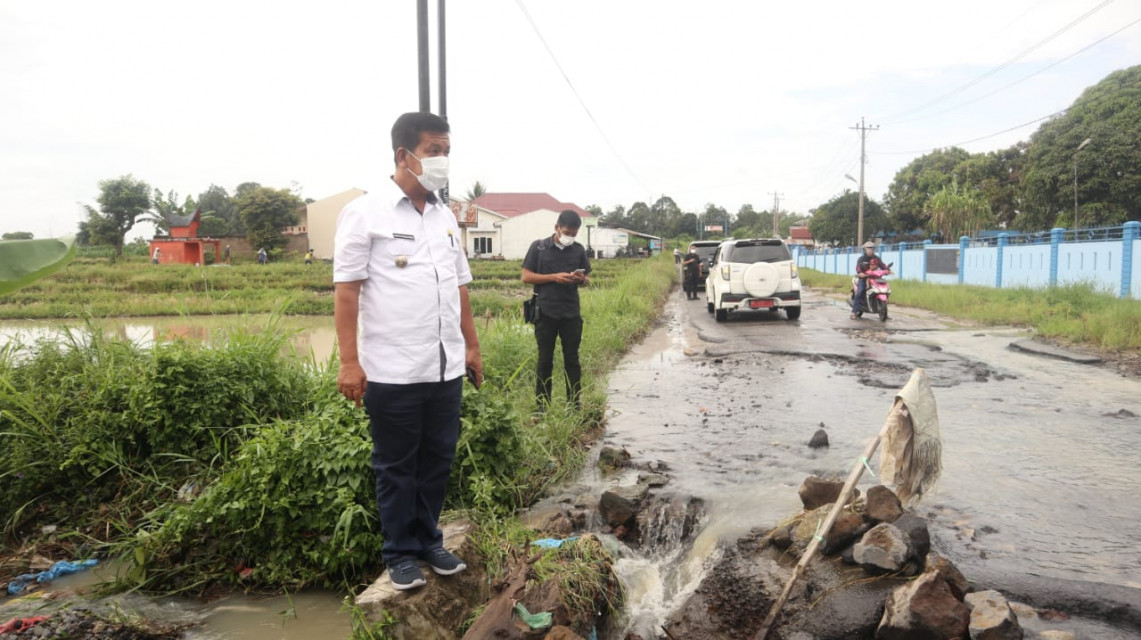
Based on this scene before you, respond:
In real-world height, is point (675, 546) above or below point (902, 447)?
below

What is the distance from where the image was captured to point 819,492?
3.85 metres

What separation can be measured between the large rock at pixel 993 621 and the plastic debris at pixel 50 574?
4.30m

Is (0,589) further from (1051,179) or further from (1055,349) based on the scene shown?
(1051,179)

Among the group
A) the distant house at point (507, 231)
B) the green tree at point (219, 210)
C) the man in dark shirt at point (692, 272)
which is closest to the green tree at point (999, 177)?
the distant house at point (507, 231)

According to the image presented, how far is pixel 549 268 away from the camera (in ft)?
18.7

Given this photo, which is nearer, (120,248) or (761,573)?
(761,573)

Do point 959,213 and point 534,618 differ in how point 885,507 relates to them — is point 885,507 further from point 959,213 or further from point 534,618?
point 959,213

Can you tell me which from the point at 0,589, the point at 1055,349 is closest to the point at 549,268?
the point at 0,589

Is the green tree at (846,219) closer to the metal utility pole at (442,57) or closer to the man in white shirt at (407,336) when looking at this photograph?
the metal utility pole at (442,57)

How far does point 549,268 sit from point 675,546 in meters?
2.54

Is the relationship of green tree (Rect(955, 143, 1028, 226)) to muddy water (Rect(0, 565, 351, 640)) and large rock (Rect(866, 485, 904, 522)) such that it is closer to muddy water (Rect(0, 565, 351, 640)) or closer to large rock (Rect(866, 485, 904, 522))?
large rock (Rect(866, 485, 904, 522))

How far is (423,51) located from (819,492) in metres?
5.20

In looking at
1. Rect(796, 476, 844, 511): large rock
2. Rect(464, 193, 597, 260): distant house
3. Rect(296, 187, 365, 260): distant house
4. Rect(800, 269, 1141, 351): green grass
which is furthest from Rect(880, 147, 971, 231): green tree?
Rect(796, 476, 844, 511): large rock

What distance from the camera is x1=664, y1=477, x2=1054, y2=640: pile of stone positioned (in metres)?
2.63
